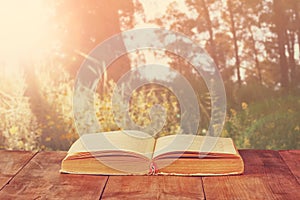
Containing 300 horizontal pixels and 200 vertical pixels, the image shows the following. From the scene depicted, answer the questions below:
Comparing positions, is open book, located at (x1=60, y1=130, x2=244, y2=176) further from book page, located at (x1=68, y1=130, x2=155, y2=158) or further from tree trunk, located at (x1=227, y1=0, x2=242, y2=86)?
tree trunk, located at (x1=227, y1=0, x2=242, y2=86)

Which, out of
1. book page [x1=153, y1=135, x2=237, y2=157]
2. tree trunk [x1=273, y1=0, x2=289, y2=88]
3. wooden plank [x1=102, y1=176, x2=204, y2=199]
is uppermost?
tree trunk [x1=273, y1=0, x2=289, y2=88]

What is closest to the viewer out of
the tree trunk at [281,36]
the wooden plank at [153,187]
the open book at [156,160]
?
the wooden plank at [153,187]

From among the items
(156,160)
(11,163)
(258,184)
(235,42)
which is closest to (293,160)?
(258,184)

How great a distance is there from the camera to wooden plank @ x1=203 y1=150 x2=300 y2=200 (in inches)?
51.1

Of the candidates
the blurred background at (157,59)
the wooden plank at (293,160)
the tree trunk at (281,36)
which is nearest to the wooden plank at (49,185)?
the wooden plank at (293,160)

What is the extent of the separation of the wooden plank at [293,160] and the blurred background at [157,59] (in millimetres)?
814

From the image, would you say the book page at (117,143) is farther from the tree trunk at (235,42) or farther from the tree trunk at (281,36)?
the tree trunk at (281,36)

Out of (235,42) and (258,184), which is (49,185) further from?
(235,42)

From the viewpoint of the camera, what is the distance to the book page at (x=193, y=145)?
151 centimetres

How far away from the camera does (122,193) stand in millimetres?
1324

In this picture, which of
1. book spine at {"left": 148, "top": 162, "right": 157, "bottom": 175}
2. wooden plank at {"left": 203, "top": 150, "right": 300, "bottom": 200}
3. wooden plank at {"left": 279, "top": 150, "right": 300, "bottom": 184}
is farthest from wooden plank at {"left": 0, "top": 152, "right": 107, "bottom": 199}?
wooden plank at {"left": 279, "top": 150, "right": 300, "bottom": 184}

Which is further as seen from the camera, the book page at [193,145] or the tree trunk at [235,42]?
the tree trunk at [235,42]

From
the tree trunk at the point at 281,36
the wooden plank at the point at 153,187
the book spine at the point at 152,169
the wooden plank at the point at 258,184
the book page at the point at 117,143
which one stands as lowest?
the wooden plank at the point at 258,184

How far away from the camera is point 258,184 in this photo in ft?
4.56
